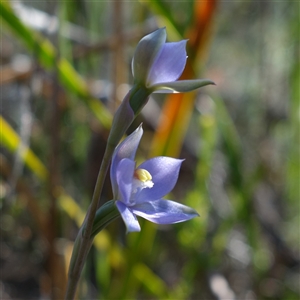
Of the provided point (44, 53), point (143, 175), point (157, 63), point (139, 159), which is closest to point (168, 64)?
point (157, 63)

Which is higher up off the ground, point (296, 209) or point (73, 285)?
point (73, 285)

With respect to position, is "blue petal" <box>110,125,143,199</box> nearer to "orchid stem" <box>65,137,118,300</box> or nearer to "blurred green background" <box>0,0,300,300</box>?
"orchid stem" <box>65,137,118,300</box>

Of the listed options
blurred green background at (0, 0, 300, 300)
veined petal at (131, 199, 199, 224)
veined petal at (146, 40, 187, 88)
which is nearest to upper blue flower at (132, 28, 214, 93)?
veined petal at (146, 40, 187, 88)

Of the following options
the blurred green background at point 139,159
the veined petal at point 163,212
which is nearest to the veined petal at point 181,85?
the veined petal at point 163,212

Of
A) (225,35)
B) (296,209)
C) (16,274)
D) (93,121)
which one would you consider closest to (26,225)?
(16,274)

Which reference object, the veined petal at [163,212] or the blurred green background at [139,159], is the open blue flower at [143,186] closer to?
the veined petal at [163,212]

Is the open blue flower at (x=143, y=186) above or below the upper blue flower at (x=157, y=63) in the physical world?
below

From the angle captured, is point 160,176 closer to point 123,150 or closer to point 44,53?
point 123,150

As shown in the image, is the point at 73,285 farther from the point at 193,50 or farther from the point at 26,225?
the point at 26,225
